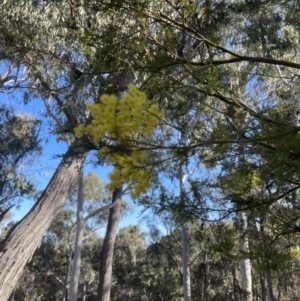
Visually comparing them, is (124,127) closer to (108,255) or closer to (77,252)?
(108,255)

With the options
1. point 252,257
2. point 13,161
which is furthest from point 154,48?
point 13,161

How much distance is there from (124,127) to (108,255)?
27.6 ft

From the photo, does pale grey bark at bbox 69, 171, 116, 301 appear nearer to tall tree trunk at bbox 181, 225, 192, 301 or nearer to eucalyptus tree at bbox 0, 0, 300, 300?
tall tree trunk at bbox 181, 225, 192, 301

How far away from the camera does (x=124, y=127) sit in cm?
109

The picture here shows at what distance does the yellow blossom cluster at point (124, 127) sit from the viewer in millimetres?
1035

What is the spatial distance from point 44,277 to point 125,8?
70.1ft

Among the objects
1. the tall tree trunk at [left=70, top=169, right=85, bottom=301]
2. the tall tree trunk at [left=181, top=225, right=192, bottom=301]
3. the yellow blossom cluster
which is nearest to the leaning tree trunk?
the tall tree trunk at [left=70, top=169, right=85, bottom=301]

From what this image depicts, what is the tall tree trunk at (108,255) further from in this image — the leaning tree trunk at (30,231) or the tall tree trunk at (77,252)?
the leaning tree trunk at (30,231)

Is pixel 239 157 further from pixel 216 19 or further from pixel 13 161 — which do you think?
pixel 13 161

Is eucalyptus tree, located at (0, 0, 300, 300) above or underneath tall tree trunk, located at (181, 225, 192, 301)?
underneath

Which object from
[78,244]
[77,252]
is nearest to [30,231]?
[77,252]

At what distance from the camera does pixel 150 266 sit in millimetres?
19109

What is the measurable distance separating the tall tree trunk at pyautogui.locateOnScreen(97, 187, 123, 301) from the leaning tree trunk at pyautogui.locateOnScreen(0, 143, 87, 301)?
3.34 m

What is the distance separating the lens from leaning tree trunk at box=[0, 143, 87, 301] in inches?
177
